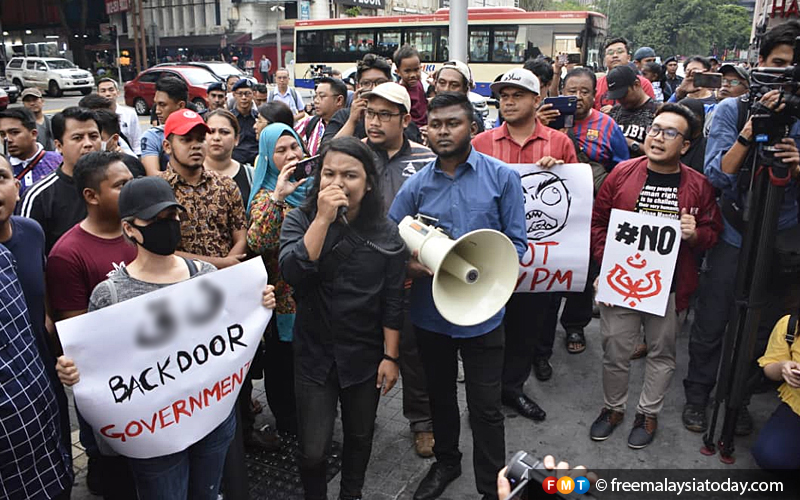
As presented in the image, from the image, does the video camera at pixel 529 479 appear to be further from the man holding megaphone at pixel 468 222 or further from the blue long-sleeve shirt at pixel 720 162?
the blue long-sleeve shirt at pixel 720 162

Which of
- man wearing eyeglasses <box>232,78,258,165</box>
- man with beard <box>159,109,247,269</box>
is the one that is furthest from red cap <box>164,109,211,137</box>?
man wearing eyeglasses <box>232,78,258,165</box>

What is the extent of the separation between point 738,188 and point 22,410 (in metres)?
3.83

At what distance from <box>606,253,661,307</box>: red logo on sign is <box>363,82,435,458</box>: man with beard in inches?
52.1

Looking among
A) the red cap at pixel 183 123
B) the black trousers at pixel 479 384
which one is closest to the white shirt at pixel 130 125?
the red cap at pixel 183 123

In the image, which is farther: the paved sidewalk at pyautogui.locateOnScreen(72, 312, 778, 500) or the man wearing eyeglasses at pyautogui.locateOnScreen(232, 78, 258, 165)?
the man wearing eyeglasses at pyautogui.locateOnScreen(232, 78, 258, 165)

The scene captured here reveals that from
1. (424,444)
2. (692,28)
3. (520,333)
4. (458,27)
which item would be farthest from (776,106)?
(692,28)

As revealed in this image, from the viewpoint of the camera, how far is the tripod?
3324mm

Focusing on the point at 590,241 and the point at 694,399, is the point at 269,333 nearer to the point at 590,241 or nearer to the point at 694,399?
the point at 590,241

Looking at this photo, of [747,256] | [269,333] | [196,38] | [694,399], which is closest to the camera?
[747,256]

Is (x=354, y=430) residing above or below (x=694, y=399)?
above

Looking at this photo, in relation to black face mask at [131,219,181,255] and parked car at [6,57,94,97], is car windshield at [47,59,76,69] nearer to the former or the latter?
parked car at [6,57,94,97]

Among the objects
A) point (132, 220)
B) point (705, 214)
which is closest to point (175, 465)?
point (132, 220)

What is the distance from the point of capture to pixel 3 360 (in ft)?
7.49

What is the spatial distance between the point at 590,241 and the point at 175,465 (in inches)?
114
